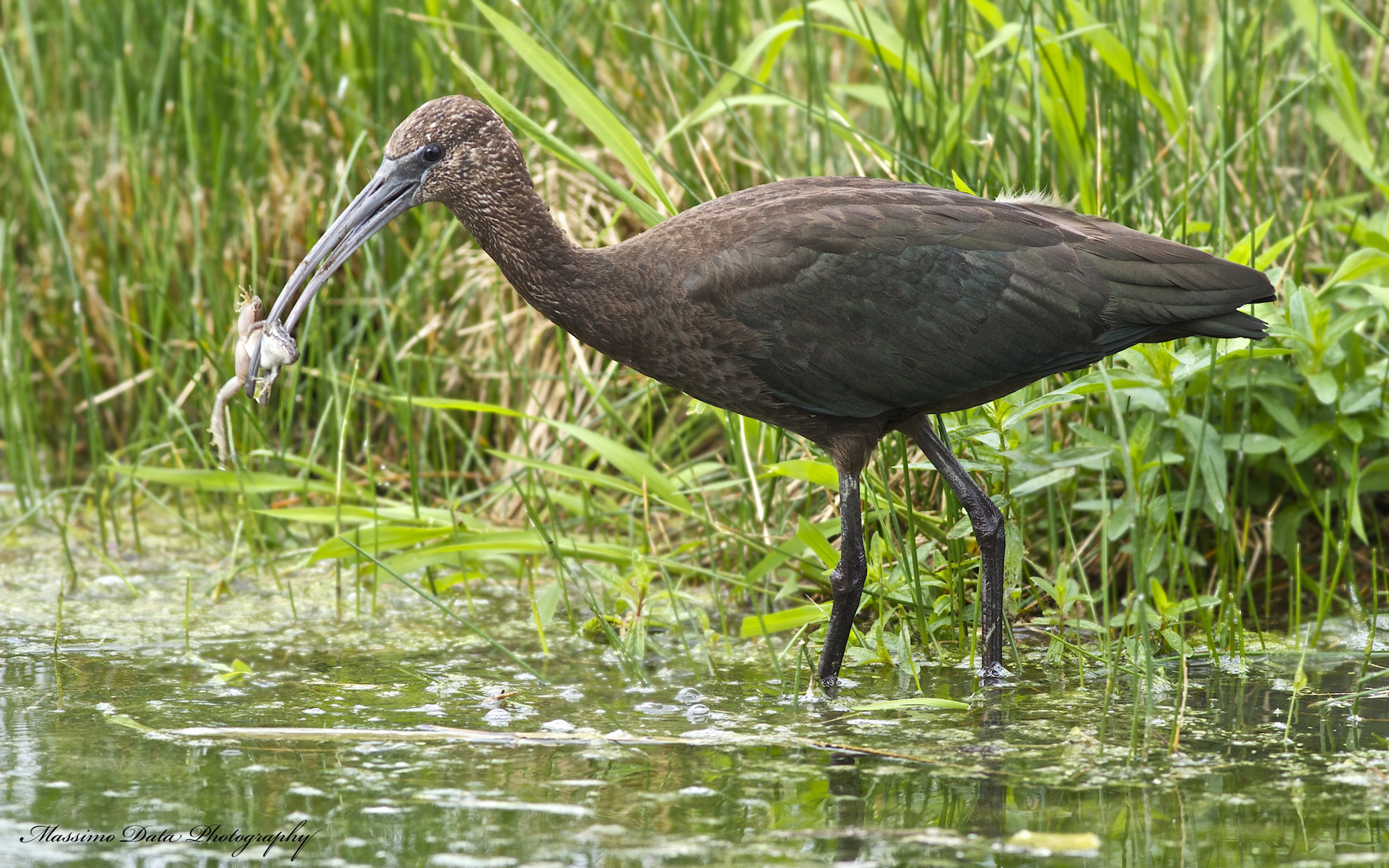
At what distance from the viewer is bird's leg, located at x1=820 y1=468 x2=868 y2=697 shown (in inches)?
155

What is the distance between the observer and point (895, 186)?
13.0ft

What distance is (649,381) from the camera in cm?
507

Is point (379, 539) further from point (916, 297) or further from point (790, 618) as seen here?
point (916, 297)

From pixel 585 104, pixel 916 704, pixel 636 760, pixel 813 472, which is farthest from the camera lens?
pixel 585 104

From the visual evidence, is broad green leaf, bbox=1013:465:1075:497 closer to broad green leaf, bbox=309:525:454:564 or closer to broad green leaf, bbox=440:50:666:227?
broad green leaf, bbox=440:50:666:227

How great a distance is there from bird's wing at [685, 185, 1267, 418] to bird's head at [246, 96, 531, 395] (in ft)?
1.93

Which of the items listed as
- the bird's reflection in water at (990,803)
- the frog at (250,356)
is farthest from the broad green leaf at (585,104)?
the bird's reflection in water at (990,803)

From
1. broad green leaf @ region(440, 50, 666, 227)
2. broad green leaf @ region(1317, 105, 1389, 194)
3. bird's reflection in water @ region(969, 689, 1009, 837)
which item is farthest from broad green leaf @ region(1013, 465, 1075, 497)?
broad green leaf @ region(1317, 105, 1389, 194)

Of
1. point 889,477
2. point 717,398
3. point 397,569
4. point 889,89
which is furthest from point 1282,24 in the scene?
point 397,569

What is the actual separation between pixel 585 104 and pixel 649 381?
1.06 metres

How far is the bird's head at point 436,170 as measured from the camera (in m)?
3.87

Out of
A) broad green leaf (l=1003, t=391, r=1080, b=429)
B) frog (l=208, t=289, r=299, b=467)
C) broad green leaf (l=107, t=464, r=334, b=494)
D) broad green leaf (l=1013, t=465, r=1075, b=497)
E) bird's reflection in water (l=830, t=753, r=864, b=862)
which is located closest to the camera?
bird's reflection in water (l=830, t=753, r=864, b=862)

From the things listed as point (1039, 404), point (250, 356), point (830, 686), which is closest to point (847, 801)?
point (830, 686)

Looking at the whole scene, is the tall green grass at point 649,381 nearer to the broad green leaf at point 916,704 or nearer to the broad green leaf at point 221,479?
the broad green leaf at point 221,479
